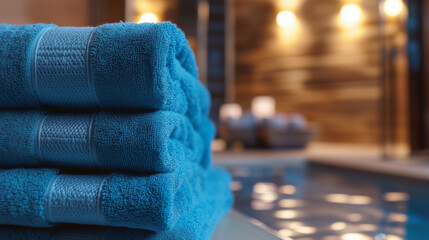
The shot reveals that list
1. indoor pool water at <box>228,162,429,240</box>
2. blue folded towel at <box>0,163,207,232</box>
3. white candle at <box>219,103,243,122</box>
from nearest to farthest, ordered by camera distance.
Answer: blue folded towel at <box>0,163,207,232</box>
indoor pool water at <box>228,162,429,240</box>
white candle at <box>219,103,243,122</box>

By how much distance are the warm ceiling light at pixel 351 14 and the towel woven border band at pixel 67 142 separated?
4560 mm

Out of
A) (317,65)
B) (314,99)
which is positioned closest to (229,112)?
(314,99)

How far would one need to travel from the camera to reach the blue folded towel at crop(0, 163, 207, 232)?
419 millimetres

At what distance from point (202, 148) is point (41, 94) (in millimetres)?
305

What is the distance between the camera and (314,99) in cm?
467

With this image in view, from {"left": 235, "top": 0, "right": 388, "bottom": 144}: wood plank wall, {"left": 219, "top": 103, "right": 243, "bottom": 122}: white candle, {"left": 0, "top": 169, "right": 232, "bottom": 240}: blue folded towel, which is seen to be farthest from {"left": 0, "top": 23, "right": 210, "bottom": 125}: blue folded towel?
{"left": 235, "top": 0, "right": 388, "bottom": 144}: wood plank wall

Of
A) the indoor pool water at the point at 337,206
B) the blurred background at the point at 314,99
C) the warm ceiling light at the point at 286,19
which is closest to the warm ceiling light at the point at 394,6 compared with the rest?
the blurred background at the point at 314,99

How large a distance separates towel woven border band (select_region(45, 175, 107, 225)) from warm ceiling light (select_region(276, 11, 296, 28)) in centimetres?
466

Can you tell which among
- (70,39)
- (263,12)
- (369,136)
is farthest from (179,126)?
(263,12)

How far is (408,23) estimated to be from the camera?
2.44 metres

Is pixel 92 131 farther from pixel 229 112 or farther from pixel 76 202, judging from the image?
pixel 229 112

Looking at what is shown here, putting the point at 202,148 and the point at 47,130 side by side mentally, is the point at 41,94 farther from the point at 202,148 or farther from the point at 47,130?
the point at 202,148

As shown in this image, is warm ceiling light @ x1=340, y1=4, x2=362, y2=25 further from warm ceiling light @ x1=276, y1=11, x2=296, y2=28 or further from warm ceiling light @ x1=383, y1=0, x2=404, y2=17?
warm ceiling light @ x1=383, y1=0, x2=404, y2=17

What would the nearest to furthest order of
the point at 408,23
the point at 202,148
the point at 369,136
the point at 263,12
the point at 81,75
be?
the point at 81,75 < the point at 202,148 < the point at 408,23 < the point at 369,136 < the point at 263,12
